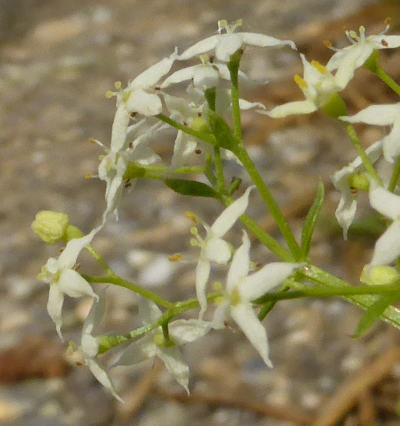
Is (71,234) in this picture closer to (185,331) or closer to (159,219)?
(185,331)

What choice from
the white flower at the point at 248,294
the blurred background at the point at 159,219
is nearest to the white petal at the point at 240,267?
the white flower at the point at 248,294

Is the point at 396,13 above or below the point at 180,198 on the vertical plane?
above

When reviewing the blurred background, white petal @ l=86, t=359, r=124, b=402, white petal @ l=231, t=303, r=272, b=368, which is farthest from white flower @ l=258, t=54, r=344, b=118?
the blurred background

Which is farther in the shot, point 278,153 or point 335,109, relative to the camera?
point 278,153

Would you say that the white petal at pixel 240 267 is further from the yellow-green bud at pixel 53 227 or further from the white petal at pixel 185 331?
the yellow-green bud at pixel 53 227

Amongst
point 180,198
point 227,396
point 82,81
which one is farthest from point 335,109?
point 82,81

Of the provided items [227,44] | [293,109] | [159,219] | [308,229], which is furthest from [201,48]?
[159,219]

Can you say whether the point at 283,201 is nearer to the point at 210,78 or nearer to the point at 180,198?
the point at 180,198
